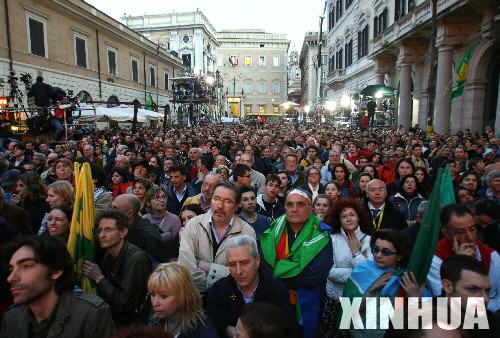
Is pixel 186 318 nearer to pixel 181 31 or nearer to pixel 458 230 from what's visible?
pixel 458 230

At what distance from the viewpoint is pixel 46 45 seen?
23.2 m

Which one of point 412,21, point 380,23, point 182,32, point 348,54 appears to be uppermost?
point 182,32

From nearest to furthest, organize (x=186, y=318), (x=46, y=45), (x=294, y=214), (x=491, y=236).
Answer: (x=186, y=318) → (x=294, y=214) → (x=491, y=236) → (x=46, y=45)

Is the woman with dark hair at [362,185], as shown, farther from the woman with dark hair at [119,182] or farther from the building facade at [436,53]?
the building facade at [436,53]

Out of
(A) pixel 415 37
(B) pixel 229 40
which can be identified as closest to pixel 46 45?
(A) pixel 415 37

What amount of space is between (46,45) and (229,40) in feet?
229

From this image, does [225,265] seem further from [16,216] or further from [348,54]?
[348,54]

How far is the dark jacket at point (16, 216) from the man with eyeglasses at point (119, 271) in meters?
1.25

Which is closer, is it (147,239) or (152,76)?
(147,239)

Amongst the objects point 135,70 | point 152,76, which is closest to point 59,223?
point 135,70

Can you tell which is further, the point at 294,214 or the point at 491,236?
the point at 491,236

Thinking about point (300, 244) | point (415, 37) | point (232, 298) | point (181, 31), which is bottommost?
point (232, 298)

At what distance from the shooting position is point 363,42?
30.8 meters

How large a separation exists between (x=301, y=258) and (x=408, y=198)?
3128mm
